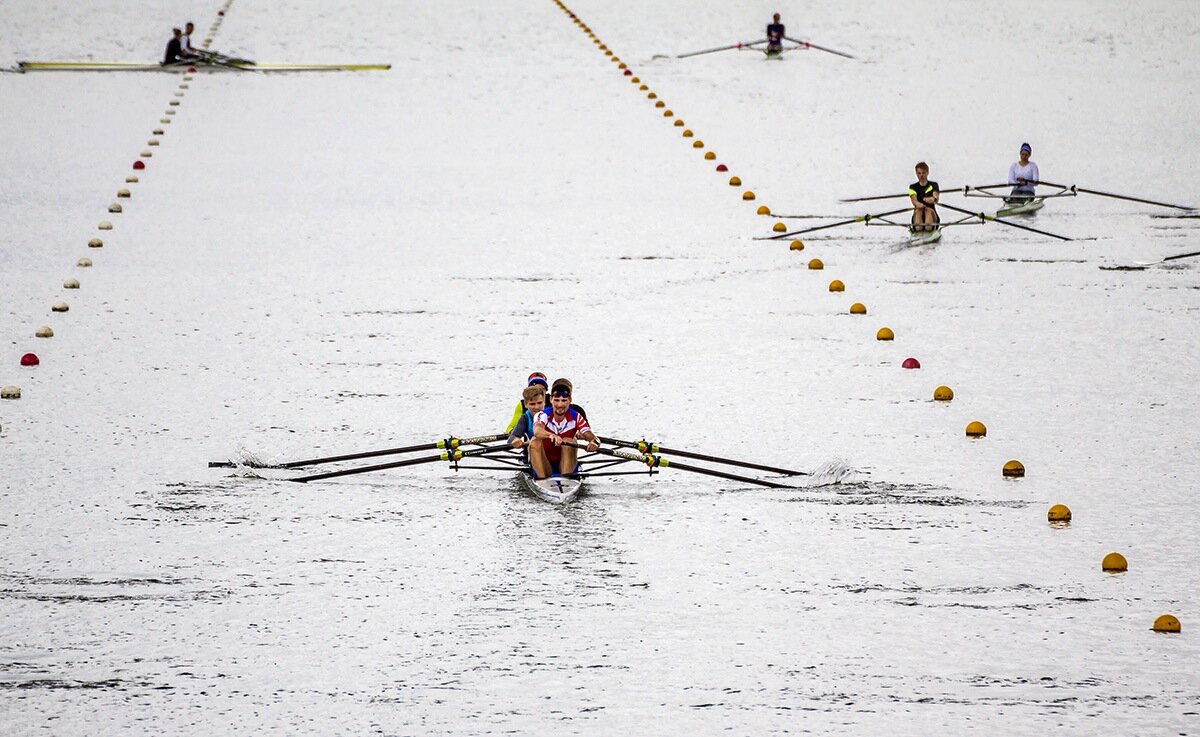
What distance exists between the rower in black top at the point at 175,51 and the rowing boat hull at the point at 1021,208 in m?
10.7

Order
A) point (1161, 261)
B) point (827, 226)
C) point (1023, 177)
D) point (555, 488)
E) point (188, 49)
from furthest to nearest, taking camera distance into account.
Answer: point (188, 49), point (1023, 177), point (827, 226), point (1161, 261), point (555, 488)

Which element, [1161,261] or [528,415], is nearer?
[528,415]

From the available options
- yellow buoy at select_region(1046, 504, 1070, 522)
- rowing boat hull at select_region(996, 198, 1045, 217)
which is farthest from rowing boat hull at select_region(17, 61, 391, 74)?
yellow buoy at select_region(1046, 504, 1070, 522)

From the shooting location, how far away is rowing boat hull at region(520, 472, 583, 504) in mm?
6719

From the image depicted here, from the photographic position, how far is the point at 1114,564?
19.7ft

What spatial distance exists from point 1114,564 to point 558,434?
2404 mm

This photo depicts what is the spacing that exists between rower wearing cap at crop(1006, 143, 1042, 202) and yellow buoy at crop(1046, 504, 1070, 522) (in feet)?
21.2

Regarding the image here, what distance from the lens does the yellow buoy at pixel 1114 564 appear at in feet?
19.7

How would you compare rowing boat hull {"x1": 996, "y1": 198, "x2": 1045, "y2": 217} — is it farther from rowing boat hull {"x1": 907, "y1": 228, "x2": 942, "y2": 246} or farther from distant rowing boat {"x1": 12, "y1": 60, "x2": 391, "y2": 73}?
distant rowing boat {"x1": 12, "y1": 60, "x2": 391, "y2": 73}

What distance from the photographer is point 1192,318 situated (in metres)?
9.80

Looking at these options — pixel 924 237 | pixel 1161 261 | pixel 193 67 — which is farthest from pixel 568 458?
pixel 193 67

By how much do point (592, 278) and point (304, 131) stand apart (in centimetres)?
588

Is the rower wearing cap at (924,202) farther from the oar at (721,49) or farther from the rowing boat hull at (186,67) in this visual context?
the rowing boat hull at (186,67)

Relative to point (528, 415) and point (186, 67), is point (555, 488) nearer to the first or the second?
point (528, 415)
